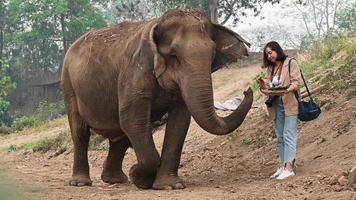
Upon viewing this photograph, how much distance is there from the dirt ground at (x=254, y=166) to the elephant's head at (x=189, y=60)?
2.53 ft

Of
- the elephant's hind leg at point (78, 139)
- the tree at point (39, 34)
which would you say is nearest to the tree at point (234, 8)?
the tree at point (39, 34)

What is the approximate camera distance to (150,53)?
285 inches

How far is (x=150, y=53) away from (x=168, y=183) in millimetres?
1464

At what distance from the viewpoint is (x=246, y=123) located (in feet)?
38.7

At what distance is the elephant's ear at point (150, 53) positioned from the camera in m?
7.03

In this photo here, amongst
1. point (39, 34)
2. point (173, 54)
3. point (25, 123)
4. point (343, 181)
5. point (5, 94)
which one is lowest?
point (25, 123)

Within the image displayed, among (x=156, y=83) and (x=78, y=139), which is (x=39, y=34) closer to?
(x=78, y=139)

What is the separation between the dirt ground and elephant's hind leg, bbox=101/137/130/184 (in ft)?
0.97

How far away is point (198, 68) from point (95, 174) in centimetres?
539

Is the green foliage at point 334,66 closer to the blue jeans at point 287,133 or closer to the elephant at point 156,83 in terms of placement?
the blue jeans at point 287,133

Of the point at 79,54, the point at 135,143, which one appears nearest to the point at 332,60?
the point at 79,54

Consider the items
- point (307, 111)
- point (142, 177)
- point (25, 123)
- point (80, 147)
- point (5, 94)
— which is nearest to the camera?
point (307, 111)

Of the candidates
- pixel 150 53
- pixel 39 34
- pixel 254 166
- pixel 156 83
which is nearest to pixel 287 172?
pixel 254 166

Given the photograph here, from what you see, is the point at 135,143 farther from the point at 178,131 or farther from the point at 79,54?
the point at 79,54
